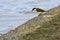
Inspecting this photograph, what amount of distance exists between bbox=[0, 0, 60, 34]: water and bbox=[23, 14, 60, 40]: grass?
3438 mm

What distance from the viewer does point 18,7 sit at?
13.4 meters

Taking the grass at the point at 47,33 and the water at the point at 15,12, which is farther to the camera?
the water at the point at 15,12

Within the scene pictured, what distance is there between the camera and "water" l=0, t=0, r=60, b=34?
993 cm

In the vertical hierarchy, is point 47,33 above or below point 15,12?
above

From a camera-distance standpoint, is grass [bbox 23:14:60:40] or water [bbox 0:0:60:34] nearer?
grass [bbox 23:14:60:40]

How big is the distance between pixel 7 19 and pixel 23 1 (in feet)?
13.9

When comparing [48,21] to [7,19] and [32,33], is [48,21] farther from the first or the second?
[7,19]

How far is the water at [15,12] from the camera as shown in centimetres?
993

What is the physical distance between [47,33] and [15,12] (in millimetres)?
7529

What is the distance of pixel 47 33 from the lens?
4.96 m

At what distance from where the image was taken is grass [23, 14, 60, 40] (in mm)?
4746

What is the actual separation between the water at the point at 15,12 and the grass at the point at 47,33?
3.44 m

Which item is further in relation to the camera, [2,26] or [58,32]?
[2,26]

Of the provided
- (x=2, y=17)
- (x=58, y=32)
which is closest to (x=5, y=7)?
(x=2, y=17)
